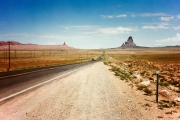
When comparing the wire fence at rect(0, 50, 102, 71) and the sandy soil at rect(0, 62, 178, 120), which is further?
the wire fence at rect(0, 50, 102, 71)

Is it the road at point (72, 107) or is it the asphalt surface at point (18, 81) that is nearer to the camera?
the road at point (72, 107)

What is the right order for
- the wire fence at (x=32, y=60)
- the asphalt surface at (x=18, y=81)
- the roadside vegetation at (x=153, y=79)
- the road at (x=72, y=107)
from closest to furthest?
1. the road at (x=72, y=107)
2. the roadside vegetation at (x=153, y=79)
3. the asphalt surface at (x=18, y=81)
4. the wire fence at (x=32, y=60)

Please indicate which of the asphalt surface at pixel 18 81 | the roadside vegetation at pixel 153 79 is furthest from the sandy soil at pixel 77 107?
the asphalt surface at pixel 18 81

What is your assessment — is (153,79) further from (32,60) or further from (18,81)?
(32,60)

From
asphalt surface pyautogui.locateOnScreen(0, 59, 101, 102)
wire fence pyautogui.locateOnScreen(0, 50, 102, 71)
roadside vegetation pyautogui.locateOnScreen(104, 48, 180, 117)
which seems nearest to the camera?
roadside vegetation pyautogui.locateOnScreen(104, 48, 180, 117)

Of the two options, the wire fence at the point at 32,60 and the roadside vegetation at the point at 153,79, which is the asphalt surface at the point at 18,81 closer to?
the roadside vegetation at the point at 153,79

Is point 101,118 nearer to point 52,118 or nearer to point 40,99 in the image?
point 52,118

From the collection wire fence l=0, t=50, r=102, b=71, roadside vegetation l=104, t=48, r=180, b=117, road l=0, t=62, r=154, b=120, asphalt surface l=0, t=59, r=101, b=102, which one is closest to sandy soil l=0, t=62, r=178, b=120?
road l=0, t=62, r=154, b=120

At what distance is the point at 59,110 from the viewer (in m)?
6.64

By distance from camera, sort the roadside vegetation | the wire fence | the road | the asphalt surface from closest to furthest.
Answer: the road < the roadside vegetation < the asphalt surface < the wire fence

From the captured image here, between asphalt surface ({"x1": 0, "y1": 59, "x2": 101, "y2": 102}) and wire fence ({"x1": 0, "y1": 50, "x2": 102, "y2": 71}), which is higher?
asphalt surface ({"x1": 0, "y1": 59, "x2": 101, "y2": 102})

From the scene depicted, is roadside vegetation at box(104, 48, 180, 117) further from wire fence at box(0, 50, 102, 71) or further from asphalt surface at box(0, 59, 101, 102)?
wire fence at box(0, 50, 102, 71)

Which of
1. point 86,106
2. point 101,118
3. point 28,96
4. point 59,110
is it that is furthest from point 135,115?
point 28,96

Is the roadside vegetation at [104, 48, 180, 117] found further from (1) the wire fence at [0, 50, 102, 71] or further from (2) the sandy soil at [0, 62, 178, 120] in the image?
(1) the wire fence at [0, 50, 102, 71]
